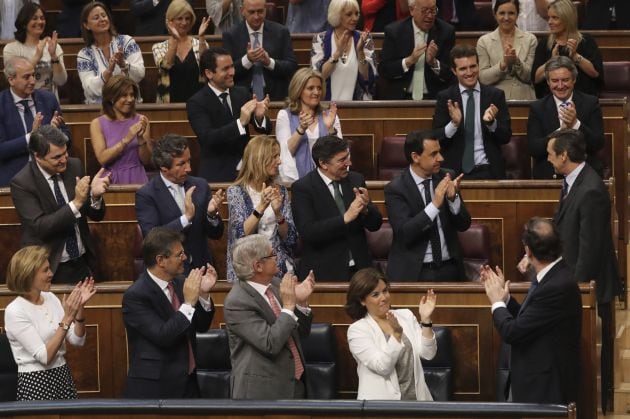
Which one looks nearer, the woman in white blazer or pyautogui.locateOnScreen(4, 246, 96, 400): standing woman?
the woman in white blazer

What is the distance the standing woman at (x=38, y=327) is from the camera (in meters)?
4.88

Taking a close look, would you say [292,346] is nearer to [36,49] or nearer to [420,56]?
[420,56]

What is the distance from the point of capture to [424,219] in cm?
558

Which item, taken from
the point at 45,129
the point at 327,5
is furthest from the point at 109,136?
the point at 327,5

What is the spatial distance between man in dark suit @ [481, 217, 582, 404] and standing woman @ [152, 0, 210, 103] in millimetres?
3097

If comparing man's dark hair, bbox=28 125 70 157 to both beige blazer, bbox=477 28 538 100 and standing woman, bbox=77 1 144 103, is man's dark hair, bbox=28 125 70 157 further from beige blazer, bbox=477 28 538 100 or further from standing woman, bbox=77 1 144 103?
beige blazer, bbox=477 28 538 100

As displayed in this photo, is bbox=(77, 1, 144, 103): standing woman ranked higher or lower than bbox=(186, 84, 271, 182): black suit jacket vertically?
higher

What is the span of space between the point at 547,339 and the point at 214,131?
2.41 metres

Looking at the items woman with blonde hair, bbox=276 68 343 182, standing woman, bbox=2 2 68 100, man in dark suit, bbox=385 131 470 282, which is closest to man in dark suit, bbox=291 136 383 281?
man in dark suit, bbox=385 131 470 282

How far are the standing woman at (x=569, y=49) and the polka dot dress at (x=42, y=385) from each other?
10.9 feet

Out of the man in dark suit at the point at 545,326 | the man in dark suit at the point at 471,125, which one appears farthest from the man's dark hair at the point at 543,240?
the man in dark suit at the point at 471,125

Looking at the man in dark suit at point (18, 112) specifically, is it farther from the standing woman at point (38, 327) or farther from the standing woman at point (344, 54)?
the standing woman at point (38, 327)

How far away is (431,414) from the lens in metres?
4.41

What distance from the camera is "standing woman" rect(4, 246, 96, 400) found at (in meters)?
4.88
